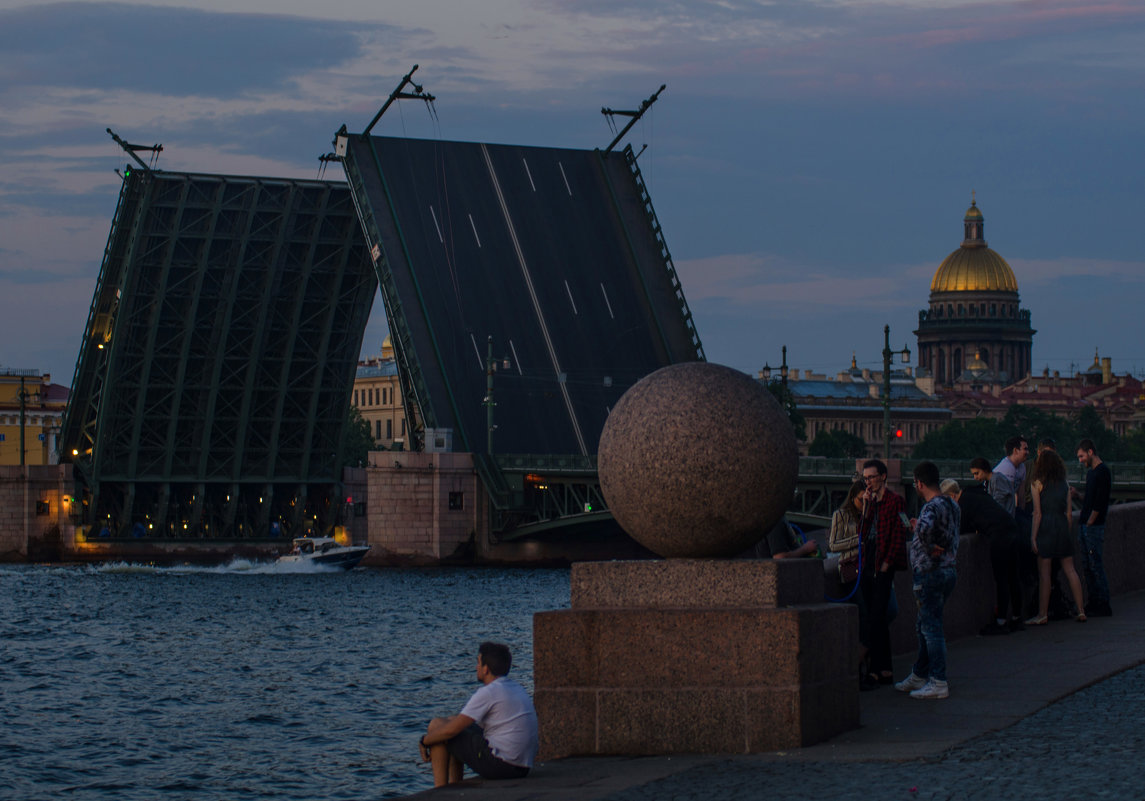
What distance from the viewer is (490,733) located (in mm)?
7988

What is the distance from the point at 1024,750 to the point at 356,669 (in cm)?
1682

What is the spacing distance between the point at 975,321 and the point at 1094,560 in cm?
15003

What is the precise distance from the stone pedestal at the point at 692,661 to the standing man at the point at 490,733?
0.13m

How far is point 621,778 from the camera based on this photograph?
23.6ft

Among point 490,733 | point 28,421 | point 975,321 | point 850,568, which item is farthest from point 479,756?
point 975,321

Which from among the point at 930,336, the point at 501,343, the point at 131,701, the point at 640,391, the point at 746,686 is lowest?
the point at 131,701

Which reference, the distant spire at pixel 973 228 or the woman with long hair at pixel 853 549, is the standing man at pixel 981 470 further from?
the distant spire at pixel 973 228

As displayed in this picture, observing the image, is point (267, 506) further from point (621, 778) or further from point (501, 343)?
point (621, 778)

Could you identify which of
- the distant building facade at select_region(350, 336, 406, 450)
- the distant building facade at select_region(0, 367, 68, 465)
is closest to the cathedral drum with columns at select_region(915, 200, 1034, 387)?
the distant building facade at select_region(350, 336, 406, 450)

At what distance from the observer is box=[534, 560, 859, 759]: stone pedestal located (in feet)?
25.4

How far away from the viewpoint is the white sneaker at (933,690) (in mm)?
8805

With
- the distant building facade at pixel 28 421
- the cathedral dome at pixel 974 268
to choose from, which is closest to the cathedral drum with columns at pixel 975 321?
the cathedral dome at pixel 974 268

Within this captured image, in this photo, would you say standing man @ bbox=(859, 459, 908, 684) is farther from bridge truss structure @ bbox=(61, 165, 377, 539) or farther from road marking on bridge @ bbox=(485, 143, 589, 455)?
road marking on bridge @ bbox=(485, 143, 589, 455)

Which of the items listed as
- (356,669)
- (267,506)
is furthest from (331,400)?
(356,669)
